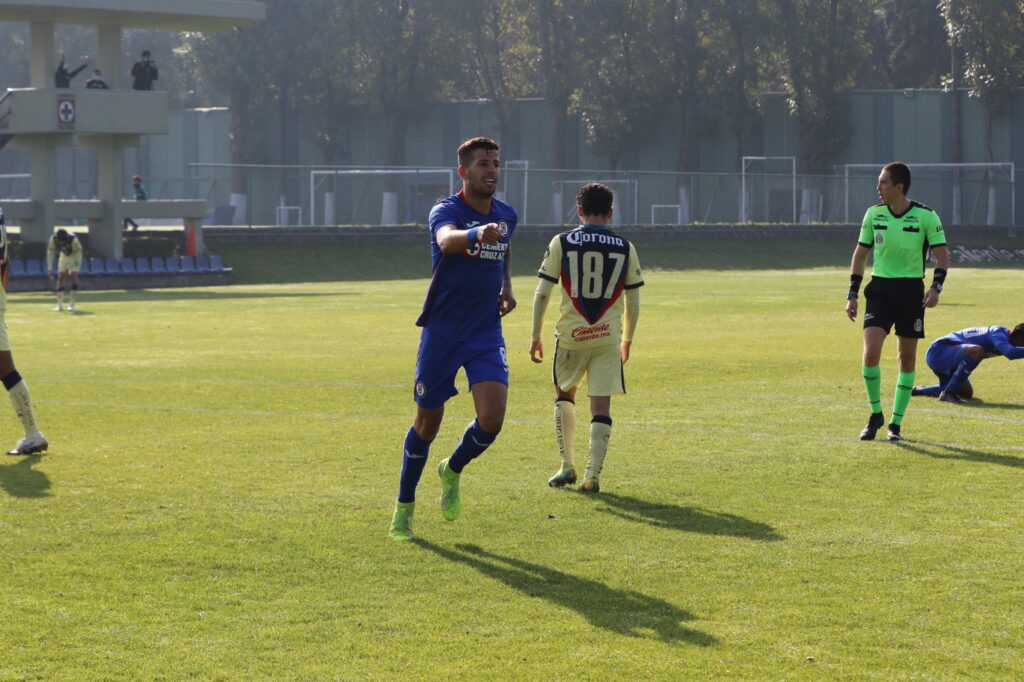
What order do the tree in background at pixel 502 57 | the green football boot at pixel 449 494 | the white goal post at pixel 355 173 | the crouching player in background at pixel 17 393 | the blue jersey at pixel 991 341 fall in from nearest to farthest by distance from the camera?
the green football boot at pixel 449 494 → the crouching player in background at pixel 17 393 → the blue jersey at pixel 991 341 → the white goal post at pixel 355 173 → the tree in background at pixel 502 57

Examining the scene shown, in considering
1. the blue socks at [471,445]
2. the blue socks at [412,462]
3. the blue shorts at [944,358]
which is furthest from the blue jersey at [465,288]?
the blue shorts at [944,358]

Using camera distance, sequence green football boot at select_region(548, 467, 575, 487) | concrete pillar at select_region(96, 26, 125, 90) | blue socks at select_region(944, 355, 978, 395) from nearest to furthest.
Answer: green football boot at select_region(548, 467, 575, 487), blue socks at select_region(944, 355, 978, 395), concrete pillar at select_region(96, 26, 125, 90)

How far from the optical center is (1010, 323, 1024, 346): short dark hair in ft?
48.3

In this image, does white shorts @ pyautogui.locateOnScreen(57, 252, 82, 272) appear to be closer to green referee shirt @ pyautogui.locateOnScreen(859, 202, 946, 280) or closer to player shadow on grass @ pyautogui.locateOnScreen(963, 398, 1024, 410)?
player shadow on grass @ pyautogui.locateOnScreen(963, 398, 1024, 410)

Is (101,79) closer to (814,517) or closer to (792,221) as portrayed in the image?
(792,221)

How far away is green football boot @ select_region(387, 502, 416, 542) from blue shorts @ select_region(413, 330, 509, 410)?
0.55 m

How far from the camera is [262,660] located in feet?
20.6

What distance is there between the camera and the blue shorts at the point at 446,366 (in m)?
8.50

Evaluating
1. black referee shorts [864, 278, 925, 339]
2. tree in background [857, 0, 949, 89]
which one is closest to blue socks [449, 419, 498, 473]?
black referee shorts [864, 278, 925, 339]

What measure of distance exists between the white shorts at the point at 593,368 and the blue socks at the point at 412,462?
1846mm

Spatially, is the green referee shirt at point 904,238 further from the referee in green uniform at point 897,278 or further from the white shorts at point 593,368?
the white shorts at point 593,368

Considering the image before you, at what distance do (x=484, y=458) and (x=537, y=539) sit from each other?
9.43ft

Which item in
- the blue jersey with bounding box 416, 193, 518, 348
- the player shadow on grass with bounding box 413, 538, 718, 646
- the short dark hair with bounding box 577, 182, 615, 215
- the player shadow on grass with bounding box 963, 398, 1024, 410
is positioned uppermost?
the short dark hair with bounding box 577, 182, 615, 215

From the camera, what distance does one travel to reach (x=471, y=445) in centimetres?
877
